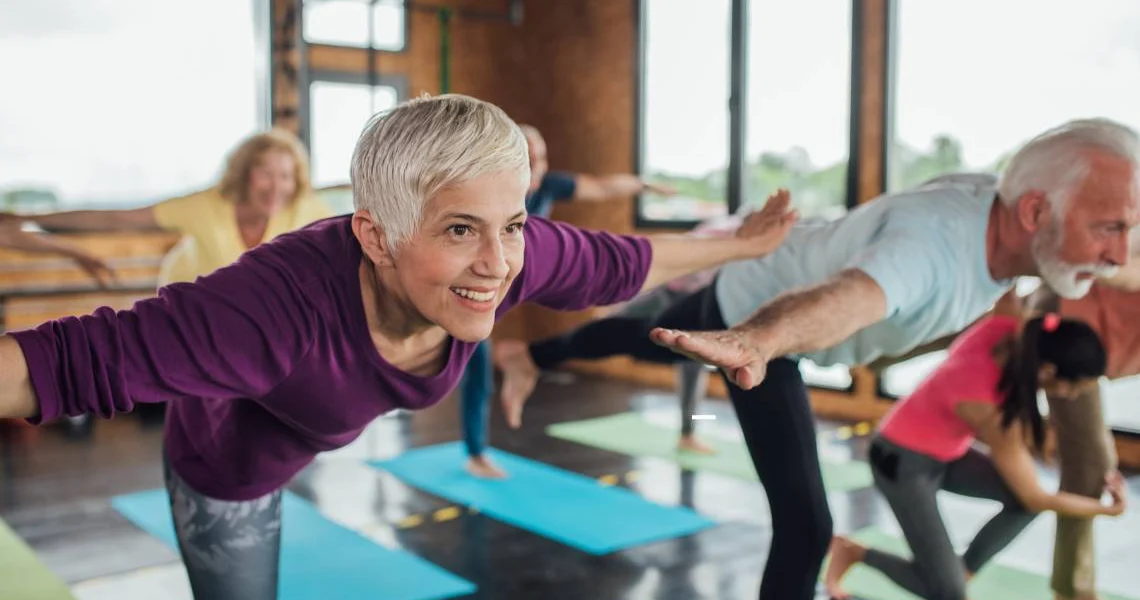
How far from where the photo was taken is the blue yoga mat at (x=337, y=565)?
3057 mm

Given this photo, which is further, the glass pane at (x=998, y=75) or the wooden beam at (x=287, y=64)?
the wooden beam at (x=287, y=64)

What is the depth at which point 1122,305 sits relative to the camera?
8.29ft

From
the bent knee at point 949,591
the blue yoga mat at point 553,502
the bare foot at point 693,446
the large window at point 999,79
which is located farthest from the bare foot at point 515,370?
the large window at point 999,79

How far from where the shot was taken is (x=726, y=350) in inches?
54.7

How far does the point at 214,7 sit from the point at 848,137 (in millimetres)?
3663

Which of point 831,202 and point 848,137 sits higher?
point 848,137

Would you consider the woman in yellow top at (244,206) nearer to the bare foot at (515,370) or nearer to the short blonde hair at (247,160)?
the short blonde hair at (247,160)

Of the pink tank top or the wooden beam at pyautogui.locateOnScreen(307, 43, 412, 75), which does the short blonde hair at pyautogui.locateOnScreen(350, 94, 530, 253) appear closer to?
the pink tank top

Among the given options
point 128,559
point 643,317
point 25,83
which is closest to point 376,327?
point 643,317

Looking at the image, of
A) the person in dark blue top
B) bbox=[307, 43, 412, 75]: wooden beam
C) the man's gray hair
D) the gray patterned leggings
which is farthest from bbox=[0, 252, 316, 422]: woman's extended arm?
bbox=[307, 43, 412, 75]: wooden beam

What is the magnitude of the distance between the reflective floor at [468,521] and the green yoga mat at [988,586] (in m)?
0.11

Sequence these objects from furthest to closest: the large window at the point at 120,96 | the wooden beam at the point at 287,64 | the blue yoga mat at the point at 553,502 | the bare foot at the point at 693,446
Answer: the large window at the point at 120,96 < the wooden beam at the point at 287,64 < the bare foot at the point at 693,446 < the blue yoga mat at the point at 553,502

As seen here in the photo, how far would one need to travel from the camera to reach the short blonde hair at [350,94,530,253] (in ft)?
4.18

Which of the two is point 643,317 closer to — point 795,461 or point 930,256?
Answer: point 795,461
